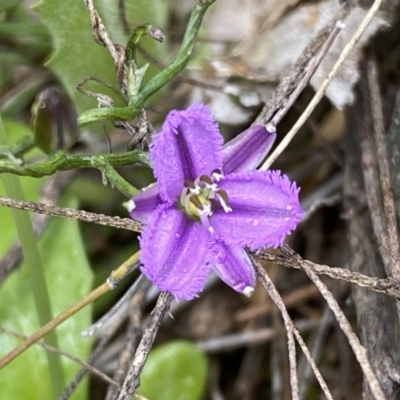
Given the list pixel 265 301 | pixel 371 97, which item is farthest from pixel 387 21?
pixel 265 301

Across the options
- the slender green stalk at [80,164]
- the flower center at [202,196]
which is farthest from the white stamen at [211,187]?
the slender green stalk at [80,164]

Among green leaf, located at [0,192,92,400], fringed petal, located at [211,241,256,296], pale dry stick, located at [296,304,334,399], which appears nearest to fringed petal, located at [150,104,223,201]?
fringed petal, located at [211,241,256,296]

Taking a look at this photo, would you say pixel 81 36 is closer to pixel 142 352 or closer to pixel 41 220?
pixel 41 220

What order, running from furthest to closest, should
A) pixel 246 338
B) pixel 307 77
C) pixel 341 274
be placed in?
pixel 246 338 < pixel 307 77 < pixel 341 274

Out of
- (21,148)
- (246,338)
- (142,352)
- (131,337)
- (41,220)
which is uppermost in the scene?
(21,148)

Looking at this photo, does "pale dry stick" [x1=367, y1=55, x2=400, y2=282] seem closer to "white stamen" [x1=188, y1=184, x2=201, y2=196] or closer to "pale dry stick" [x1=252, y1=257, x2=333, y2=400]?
"pale dry stick" [x1=252, y1=257, x2=333, y2=400]

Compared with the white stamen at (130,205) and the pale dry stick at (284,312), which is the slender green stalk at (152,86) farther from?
the pale dry stick at (284,312)

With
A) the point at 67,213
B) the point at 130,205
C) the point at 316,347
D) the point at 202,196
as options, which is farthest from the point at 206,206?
the point at 316,347
